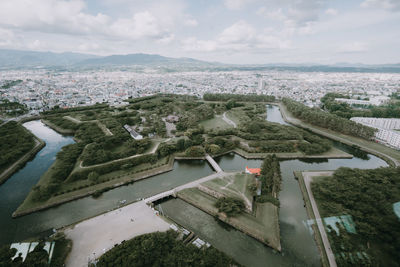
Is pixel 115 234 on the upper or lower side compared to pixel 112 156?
lower

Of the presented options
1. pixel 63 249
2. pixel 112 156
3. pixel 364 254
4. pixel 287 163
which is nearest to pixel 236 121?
pixel 287 163

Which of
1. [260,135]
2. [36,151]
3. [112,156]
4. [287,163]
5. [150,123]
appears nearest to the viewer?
[112,156]

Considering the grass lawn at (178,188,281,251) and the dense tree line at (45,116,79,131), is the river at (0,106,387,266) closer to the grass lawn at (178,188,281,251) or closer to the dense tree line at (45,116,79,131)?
the grass lawn at (178,188,281,251)

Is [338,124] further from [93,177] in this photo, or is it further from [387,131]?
[93,177]

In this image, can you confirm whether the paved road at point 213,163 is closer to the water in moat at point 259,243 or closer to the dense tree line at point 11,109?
the water in moat at point 259,243

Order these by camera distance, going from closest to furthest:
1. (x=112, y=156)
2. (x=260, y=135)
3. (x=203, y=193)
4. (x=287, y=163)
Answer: (x=203, y=193) → (x=112, y=156) → (x=287, y=163) → (x=260, y=135)

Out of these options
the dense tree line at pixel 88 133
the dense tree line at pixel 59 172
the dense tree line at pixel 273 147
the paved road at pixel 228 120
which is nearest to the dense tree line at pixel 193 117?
the paved road at pixel 228 120

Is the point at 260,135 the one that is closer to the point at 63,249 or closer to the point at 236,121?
the point at 236,121
